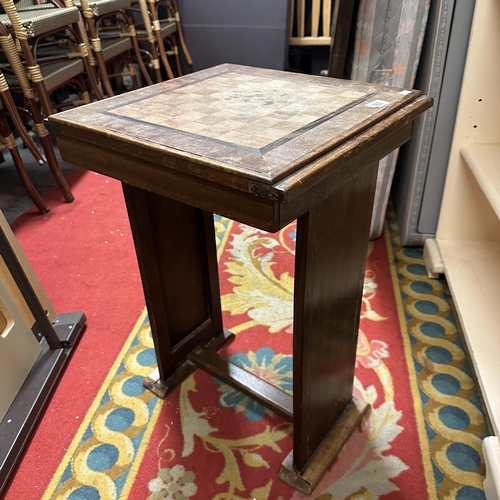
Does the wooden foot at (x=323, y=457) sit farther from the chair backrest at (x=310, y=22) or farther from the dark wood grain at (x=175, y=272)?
the chair backrest at (x=310, y=22)

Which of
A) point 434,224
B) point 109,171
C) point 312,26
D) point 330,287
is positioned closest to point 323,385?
point 330,287

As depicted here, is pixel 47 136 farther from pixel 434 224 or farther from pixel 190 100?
pixel 434 224

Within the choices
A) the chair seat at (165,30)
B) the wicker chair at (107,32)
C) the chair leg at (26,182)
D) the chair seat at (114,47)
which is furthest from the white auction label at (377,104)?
the chair seat at (165,30)

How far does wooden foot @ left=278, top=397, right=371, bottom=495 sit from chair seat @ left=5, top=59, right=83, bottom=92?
1.69 metres

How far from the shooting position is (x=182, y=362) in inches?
47.8

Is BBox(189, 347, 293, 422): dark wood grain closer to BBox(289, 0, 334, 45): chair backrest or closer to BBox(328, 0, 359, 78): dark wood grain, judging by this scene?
BBox(328, 0, 359, 78): dark wood grain

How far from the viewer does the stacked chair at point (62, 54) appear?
1760mm

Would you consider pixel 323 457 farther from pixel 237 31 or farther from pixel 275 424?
pixel 237 31

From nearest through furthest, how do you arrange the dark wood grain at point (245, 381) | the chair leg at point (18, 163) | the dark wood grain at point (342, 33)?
the dark wood grain at point (245, 381)
the dark wood grain at point (342, 33)
the chair leg at point (18, 163)

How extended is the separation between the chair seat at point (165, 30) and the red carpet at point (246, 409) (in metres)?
1.85

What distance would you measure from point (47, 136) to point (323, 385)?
163cm

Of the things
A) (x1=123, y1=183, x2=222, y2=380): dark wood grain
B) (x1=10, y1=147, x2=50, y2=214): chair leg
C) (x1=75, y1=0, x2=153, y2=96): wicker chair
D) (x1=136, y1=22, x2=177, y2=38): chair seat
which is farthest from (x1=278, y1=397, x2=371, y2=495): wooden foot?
(x1=136, y1=22, x2=177, y2=38): chair seat

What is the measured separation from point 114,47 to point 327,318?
2266 millimetres

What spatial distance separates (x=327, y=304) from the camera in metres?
0.81
